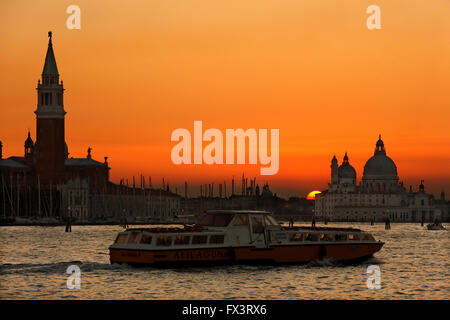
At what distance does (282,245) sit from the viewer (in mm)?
44344

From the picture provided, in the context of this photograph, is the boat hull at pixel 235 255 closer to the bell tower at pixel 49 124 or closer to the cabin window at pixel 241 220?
the cabin window at pixel 241 220

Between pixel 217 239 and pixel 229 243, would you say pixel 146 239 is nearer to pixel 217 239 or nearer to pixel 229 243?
pixel 217 239

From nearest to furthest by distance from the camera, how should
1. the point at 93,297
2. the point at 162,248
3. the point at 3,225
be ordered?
the point at 93,297 < the point at 162,248 < the point at 3,225

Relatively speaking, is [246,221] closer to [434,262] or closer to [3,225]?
[434,262]

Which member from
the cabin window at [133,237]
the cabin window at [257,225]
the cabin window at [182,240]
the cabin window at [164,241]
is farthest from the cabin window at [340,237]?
the cabin window at [133,237]

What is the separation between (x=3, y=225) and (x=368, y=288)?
12643 centimetres

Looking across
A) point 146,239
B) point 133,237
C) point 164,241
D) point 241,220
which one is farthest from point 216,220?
point 133,237

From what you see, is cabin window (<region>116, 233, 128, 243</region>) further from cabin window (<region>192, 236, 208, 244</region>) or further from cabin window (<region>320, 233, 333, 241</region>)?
cabin window (<region>320, 233, 333, 241</region>)

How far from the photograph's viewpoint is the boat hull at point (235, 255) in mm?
40656

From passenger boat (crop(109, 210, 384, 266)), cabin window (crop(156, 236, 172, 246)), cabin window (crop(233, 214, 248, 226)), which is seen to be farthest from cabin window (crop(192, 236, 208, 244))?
cabin window (crop(233, 214, 248, 226))

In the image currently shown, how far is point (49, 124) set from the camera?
18638cm

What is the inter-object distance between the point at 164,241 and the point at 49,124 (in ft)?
492
